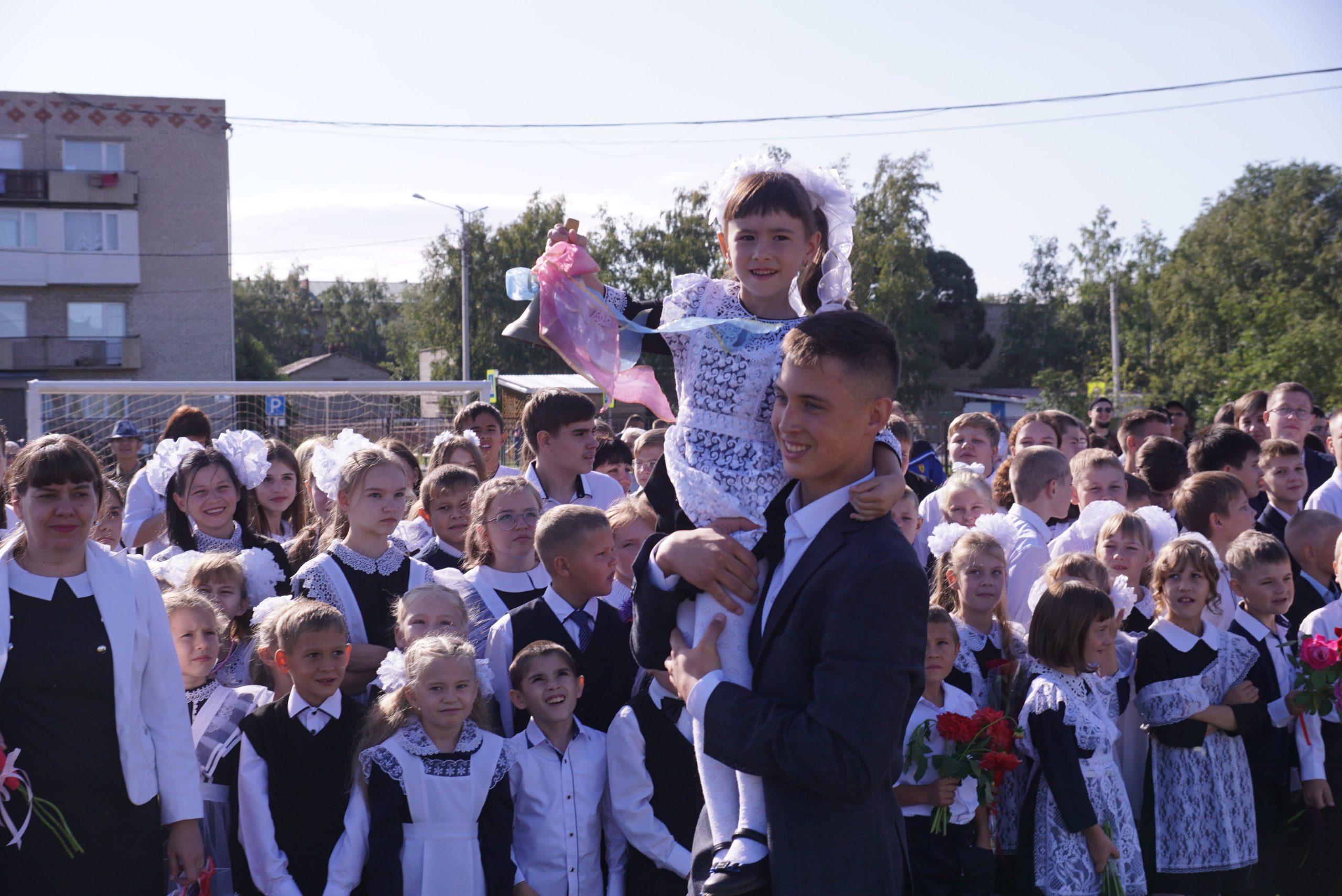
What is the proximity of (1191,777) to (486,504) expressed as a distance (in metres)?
3.21

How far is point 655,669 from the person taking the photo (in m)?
2.54

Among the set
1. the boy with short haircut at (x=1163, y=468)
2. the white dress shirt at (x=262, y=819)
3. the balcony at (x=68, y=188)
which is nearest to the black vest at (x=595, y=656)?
the white dress shirt at (x=262, y=819)

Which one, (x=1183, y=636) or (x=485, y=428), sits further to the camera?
(x=485, y=428)

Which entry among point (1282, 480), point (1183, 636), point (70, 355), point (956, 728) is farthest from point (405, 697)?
point (70, 355)

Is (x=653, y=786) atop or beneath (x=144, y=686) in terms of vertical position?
beneath

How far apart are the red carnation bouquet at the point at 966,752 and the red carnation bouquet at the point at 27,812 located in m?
2.81

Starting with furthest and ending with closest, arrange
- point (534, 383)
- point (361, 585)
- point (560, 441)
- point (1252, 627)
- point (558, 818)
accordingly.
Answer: point (534, 383), point (560, 441), point (1252, 627), point (361, 585), point (558, 818)

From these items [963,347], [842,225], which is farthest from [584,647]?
[963,347]

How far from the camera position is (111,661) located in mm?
3607

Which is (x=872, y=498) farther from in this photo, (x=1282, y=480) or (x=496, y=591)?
(x=1282, y=480)

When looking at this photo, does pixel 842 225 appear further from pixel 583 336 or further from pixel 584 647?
pixel 584 647

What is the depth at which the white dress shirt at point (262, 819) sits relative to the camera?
3.96m

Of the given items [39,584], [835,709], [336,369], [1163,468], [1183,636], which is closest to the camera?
[835,709]

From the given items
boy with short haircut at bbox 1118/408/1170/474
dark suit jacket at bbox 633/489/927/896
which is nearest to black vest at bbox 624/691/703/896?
dark suit jacket at bbox 633/489/927/896
